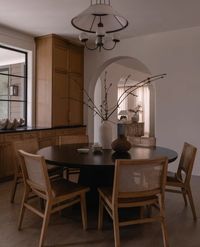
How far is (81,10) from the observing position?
3738 millimetres

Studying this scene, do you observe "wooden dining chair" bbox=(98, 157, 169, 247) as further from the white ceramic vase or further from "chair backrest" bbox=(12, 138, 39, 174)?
"chair backrest" bbox=(12, 138, 39, 174)

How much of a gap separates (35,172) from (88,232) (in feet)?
2.57

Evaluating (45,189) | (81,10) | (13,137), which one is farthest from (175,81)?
(45,189)

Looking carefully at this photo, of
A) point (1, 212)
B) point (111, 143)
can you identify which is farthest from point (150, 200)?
point (1, 212)

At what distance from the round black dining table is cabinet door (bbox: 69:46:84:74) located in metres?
2.83

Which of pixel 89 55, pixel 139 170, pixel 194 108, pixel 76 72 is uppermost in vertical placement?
pixel 89 55

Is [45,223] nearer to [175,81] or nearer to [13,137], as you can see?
[13,137]

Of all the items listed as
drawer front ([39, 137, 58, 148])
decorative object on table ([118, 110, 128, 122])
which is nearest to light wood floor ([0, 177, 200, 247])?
decorative object on table ([118, 110, 128, 122])

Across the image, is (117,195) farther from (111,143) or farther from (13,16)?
(13,16)

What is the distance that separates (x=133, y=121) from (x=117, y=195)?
8.56 meters

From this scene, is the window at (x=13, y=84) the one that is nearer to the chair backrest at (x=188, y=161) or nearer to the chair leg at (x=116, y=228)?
the chair backrest at (x=188, y=161)

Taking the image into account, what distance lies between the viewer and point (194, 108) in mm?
4531

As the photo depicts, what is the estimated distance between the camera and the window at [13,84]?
489 cm

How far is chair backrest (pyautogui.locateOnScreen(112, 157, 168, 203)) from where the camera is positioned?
2000 millimetres
